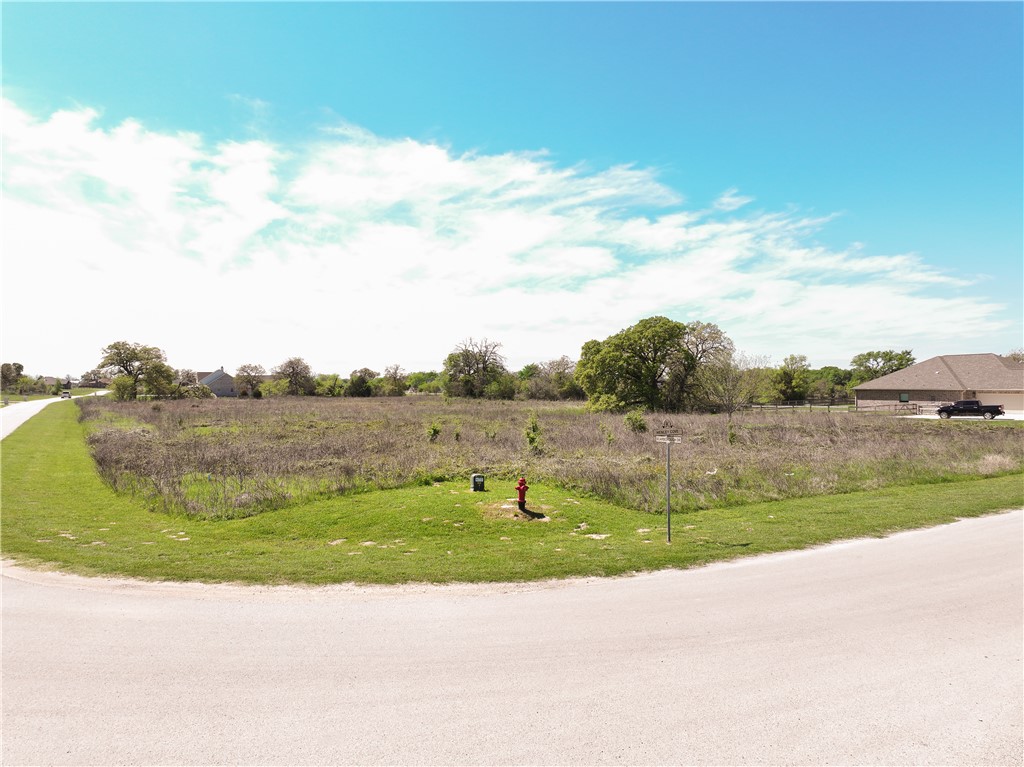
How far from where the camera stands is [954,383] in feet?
177


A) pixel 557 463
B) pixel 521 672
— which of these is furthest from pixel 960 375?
pixel 521 672

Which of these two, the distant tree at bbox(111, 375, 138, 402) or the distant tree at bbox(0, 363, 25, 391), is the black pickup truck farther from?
the distant tree at bbox(0, 363, 25, 391)

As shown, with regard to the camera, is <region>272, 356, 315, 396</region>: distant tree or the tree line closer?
the tree line

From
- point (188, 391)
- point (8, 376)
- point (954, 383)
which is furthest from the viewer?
point (8, 376)

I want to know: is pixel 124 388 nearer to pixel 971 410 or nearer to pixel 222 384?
pixel 222 384

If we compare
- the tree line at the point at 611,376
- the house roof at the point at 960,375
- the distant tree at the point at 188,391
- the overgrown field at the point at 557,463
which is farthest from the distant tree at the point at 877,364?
the distant tree at the point at 188,391

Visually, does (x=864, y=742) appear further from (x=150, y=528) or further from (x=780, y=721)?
(x=150, y=528)

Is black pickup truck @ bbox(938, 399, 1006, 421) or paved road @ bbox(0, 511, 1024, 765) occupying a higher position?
black pickup truck @ bbox(938, 399, 1006, 421)

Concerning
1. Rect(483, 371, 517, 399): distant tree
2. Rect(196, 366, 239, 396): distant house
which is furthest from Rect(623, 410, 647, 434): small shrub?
Rect(196, 366, 239, 396): distant house

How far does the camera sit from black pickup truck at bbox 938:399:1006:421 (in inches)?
1655

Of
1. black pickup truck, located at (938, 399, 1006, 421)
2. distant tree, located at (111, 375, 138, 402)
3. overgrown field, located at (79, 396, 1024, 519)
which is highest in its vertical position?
distant tree, located at (111, 375, 138, 402)

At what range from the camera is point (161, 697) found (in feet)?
15.6

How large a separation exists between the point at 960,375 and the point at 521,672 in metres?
68.7

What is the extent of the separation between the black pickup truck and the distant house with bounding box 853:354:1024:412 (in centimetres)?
1115
